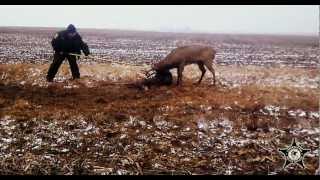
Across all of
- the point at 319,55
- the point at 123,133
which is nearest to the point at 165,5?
the point at 123,133

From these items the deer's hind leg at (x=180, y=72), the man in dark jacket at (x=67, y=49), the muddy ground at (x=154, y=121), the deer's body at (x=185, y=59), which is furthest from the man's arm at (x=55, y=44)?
the deer's hind leg at (x=180, y=72)

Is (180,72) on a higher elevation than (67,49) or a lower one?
lower

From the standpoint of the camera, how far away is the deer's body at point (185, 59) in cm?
689

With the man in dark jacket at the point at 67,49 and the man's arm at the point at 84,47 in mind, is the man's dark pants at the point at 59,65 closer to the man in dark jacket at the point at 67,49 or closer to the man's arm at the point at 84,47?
the man in dark jacket at the point at 67,49

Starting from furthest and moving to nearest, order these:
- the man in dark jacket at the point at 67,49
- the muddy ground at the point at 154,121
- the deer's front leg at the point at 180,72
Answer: the deer's front leg at the point at 180,72 < the man in dark jacket at the point at 67,49 < the muddy ground at the point at 154,121

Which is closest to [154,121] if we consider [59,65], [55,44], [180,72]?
[180,72]

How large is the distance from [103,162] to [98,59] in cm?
167

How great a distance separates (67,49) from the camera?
689cm

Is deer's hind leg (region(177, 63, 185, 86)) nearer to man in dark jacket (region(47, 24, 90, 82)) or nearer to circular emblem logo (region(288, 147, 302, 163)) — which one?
man in dark jacket (region(47, 24, 90, 82))

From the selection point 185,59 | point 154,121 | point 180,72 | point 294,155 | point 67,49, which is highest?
point 67,49

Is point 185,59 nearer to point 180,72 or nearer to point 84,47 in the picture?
point 180,72

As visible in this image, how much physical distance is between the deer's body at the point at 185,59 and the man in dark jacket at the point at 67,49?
1.20 m

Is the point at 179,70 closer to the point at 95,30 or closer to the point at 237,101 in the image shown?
the point at 237,101

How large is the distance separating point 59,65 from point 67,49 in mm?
277
